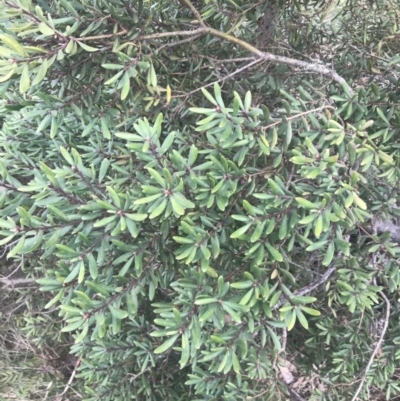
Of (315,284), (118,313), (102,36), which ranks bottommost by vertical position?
(315,284)

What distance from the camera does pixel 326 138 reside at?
3.49 feet

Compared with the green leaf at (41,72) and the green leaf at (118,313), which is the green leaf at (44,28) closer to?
the green leaf at (41,72)

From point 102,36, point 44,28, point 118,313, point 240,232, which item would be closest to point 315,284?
point 240,232

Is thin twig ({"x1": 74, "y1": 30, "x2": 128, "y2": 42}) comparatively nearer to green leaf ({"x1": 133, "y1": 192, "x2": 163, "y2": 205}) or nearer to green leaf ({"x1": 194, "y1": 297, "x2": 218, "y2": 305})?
green leaf ({"x1": 133, "y1": 192, "x2": 163, "y2": 205})

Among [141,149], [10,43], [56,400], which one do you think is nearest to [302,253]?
[141,149]

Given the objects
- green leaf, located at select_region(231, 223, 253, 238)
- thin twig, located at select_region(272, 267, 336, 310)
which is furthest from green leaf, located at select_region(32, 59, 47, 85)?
thin twig, located at select_region(272, 267, 336, 310)

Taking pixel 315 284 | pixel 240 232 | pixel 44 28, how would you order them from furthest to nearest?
pixel 315 284 → pixel 240 232 → pixel 44 28

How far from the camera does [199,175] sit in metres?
1.08

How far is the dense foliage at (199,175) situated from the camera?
1000 mm

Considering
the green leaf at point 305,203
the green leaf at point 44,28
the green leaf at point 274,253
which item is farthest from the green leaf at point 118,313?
the green leaf at point 44,28

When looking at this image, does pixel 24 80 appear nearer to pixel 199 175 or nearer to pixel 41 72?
pixel 41 72

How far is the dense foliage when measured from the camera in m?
1.00

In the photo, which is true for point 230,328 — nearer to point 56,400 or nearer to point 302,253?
point 302,253

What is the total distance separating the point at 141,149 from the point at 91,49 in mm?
283
